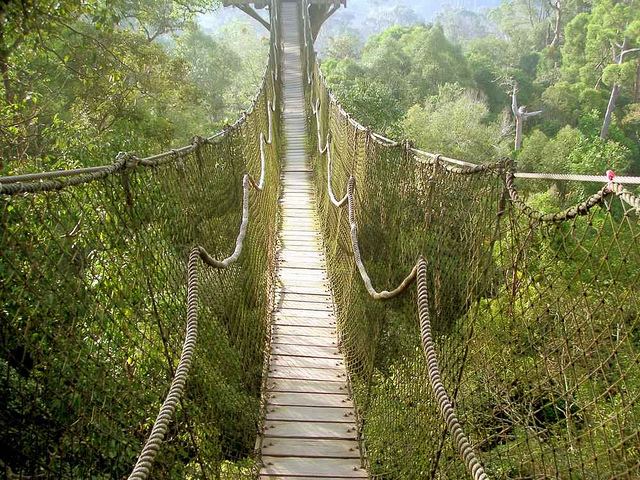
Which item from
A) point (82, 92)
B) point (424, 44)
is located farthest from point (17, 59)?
point (424, 44)

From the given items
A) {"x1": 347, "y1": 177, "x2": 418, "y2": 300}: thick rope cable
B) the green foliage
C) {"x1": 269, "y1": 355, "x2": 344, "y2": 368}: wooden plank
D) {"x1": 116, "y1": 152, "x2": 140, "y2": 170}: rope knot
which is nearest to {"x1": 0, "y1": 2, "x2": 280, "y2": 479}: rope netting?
{"x1": 116, "y1": 152, "x2": 140, "y2": 170}: rope knot

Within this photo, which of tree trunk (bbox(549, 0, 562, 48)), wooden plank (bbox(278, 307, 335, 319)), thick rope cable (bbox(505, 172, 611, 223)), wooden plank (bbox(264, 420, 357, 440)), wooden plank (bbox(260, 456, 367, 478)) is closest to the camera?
thick rope cable (bbox(505, 172, 611, 223))

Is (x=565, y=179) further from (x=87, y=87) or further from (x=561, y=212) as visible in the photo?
(x=87, y=87)

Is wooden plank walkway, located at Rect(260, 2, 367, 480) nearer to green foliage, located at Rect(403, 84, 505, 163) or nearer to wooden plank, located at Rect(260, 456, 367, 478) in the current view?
wooden plank, located at Rect(260, 456, 367, 478)

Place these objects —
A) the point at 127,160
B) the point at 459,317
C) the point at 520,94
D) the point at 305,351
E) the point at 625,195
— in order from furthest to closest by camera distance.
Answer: the point at 520,94 → the point at 305,351 → the point at 459,317 → the point at 127,160 → the point at 625,195

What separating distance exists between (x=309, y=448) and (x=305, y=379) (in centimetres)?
47

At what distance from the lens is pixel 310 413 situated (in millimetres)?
2559

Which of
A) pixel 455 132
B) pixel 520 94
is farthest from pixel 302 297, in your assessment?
pixel 520 94

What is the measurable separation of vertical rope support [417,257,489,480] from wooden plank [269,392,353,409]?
111cm

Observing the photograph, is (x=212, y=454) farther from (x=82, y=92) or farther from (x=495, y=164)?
(x=82, y=92)

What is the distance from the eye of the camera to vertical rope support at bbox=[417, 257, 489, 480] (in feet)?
3.64

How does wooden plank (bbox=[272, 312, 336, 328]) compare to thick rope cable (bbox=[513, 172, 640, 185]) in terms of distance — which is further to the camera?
wooden plank (bbox=[272, 312, 336, 328])

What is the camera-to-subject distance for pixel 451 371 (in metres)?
1.93

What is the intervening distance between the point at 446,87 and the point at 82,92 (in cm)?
1248
